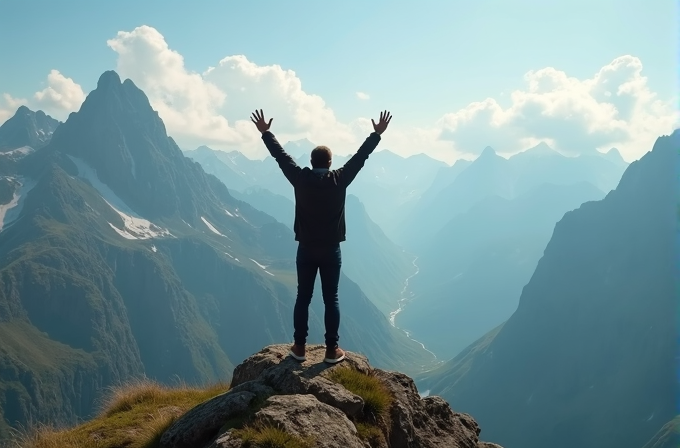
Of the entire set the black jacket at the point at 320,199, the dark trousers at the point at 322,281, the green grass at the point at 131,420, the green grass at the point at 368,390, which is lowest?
the green grass at the point at 131,420

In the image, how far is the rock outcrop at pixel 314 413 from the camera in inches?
286

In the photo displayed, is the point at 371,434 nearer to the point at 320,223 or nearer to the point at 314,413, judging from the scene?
the point at 314,413

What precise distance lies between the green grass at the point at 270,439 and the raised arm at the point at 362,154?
16.5ft

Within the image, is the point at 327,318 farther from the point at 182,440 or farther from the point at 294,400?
the point at 182,440

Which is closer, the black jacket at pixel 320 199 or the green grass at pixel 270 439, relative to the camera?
the green grass at pixel 270 439

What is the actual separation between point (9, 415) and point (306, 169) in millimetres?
249471

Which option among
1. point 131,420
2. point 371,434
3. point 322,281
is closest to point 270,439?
point 371,434

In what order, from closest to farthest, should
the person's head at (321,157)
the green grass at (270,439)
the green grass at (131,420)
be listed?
the green grass at (270,439), the green grass at (131,420), the person's head at (321,157)

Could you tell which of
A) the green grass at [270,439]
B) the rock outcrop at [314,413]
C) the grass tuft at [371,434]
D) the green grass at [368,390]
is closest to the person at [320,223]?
Result: the green grass at [368,390]

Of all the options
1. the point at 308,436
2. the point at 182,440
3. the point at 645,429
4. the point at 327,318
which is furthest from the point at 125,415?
the point at 645,429

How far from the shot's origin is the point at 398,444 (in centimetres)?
885

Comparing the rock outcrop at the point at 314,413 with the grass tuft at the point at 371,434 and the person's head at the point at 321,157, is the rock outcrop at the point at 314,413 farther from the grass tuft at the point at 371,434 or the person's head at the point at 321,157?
the person's head at the point at 321,157

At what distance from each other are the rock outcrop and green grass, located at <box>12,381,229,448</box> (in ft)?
4.04

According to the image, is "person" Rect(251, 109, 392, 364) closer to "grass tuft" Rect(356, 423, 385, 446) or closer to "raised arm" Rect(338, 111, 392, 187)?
Answer: "raised arm" Rect(338, 111, 392, 187)
